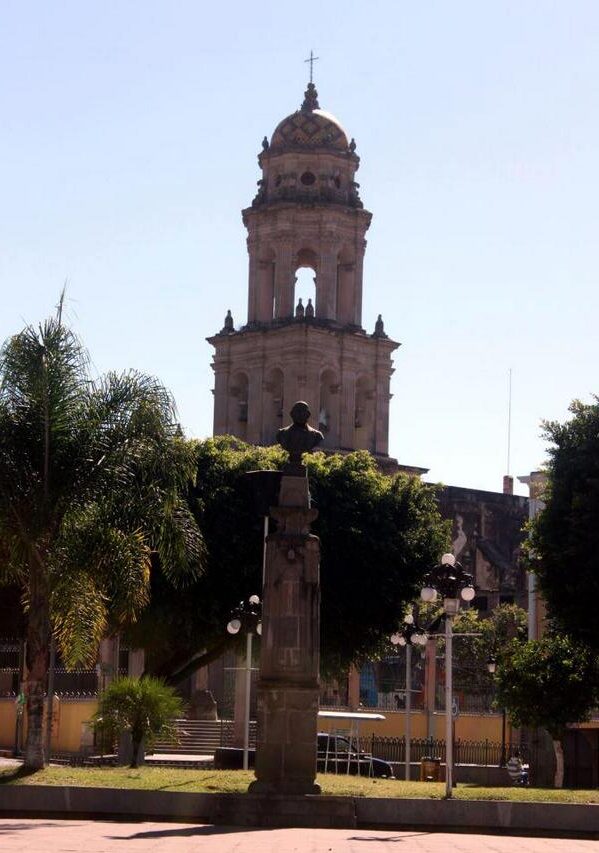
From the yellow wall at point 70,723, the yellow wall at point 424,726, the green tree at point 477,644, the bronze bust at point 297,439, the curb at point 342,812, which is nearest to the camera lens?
the curb at point 342,812

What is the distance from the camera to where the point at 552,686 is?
132 feet

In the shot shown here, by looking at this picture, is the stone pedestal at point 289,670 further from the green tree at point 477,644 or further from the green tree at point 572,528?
the green tree at point 477,644

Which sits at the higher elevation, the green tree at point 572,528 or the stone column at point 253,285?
the stone column at point 253,285

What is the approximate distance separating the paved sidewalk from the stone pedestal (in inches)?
56.5

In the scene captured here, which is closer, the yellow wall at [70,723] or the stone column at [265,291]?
the yellow wall at [70,723]

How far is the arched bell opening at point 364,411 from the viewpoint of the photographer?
67.0 metres

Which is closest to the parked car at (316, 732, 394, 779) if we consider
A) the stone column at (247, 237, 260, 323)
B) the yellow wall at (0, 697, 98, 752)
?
the yellow wall at (0, 697, 98, 752)

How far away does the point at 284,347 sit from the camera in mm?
65062

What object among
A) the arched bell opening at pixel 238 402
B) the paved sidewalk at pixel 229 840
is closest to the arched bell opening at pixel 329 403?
the arched bell opening at pixel 238 402

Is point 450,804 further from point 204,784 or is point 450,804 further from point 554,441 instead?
point 554,441

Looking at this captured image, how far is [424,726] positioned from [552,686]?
12491 millimetres

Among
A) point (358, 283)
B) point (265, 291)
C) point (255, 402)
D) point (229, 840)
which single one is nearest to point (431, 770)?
point (229, 840)

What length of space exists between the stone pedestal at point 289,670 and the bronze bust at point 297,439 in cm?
119

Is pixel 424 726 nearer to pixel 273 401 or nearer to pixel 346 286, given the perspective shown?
pixel 273 401
